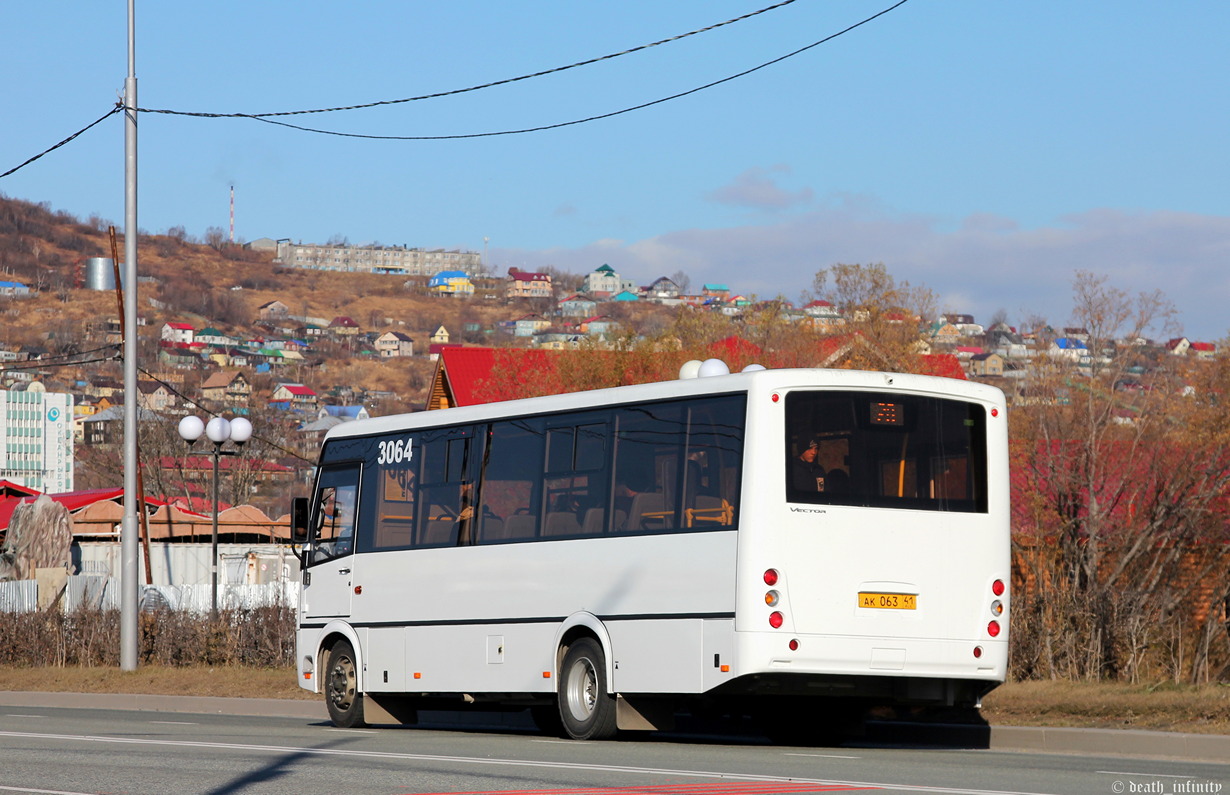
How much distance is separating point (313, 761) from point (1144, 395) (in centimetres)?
2050

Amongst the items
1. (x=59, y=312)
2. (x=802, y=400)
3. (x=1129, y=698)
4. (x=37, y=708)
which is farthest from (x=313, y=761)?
(x=59, y=312)

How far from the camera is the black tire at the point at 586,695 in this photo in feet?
48.9

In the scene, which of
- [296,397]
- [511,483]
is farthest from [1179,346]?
[296,397]

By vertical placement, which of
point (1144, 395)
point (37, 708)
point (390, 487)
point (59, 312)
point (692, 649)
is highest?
point (59, 312)

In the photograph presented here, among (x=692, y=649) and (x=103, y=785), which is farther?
(x=692, y=649)

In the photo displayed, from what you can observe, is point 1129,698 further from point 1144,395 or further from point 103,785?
point 1144,395

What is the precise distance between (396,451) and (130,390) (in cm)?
836

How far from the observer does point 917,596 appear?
13945 millimetres

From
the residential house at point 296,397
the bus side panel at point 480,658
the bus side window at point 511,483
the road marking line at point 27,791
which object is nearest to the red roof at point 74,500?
the bus side panel at point 480,658

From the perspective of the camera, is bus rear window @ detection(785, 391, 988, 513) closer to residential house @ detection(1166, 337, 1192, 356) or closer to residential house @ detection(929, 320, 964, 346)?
residential house @ detection(1166, 337, 1192, 356)

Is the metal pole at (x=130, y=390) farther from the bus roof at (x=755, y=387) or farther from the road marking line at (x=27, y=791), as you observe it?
the road marking line at (x=27, y=791)

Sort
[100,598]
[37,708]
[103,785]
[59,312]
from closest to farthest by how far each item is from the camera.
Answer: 1. [103,785]
2. [37,708]
3. [100,598]
4. [59,312]

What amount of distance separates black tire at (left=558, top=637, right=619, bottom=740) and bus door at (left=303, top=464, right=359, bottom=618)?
12.8 ft

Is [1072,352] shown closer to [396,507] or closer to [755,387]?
[396,507]
